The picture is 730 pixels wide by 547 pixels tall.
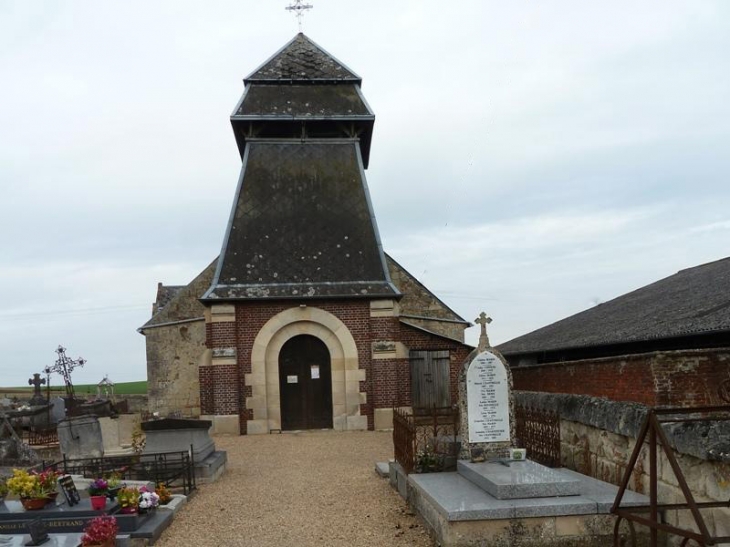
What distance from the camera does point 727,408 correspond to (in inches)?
173

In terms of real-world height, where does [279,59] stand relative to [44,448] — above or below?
above

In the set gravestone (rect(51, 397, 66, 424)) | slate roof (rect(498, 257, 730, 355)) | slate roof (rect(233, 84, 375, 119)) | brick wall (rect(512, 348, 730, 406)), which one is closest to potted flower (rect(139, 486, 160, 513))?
brick wall (rect(512, 348, 730, 406))

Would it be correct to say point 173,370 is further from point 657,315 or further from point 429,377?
point 657,315

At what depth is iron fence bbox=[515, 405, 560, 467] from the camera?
27.3 ft

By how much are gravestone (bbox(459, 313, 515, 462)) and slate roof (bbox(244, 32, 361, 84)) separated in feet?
48.1

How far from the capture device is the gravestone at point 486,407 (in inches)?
321

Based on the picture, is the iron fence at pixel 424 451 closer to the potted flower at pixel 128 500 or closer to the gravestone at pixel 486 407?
the gravestone at pixel 486 407

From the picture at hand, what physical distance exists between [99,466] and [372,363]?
27.6ft

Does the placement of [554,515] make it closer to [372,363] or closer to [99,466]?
[99,466]

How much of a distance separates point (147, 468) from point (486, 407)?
5.79 metres

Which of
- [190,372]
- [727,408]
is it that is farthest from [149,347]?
[727,408]

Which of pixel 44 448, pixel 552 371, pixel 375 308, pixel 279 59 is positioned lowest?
pixel 44 448

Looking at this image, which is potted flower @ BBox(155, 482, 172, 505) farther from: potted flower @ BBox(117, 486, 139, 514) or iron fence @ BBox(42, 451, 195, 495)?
iron fence @ BBox(42, 451, 195, 495)

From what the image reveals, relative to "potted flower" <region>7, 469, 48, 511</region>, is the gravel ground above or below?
below
